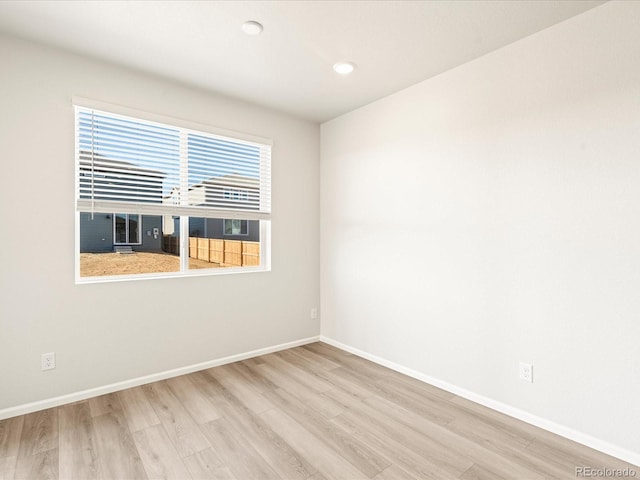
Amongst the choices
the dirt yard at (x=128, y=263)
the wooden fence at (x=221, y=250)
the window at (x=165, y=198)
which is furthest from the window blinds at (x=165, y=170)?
the dirt yard at (x=128, y=263)

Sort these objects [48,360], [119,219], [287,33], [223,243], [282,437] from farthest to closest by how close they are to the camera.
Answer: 1. [223,243]
2. [119,219]
3. [48,360]
4. [287,33]
5. [282,437]

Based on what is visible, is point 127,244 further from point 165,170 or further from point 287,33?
point 287,33

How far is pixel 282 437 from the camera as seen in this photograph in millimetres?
2141

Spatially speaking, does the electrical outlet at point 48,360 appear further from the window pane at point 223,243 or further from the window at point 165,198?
the window pane at point 223,243

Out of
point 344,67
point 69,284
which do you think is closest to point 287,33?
point 344,67

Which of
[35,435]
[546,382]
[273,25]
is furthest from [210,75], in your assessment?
[546,382]

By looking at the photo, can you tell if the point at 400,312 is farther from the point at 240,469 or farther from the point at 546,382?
the point at 240,469

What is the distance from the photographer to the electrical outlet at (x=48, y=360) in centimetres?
243

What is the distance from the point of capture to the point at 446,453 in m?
1.98

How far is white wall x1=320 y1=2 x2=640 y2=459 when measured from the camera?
1.94 m

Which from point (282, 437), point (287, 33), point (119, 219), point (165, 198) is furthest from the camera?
point (165, 198)

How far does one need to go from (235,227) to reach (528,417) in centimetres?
295

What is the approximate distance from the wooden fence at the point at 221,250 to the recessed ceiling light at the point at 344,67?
1918 millimetres

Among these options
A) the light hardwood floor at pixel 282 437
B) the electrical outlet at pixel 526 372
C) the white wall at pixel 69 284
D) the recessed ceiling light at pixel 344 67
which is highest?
the recessed ceiling light at pixel 344 67
